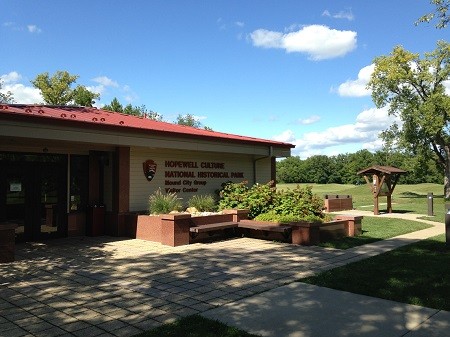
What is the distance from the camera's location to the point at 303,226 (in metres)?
10.2

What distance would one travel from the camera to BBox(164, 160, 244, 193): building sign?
44.4 feet

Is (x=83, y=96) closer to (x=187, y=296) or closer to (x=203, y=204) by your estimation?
(x=203, y=204)

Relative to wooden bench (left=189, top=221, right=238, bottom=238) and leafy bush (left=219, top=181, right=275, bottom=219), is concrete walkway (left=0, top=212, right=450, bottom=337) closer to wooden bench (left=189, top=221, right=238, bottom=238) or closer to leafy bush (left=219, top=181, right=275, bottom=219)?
wooden bench (left=189, top=221, right=238, bottom=238)

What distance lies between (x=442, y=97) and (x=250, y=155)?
78.9 ft

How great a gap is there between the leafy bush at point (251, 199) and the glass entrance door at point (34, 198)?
4963mm

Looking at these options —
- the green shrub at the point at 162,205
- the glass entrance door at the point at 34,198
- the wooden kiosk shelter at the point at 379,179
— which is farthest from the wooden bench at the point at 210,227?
the wooden kiosk shelter at the point at 379,179

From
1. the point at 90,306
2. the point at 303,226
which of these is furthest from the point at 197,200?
the point at 90,306

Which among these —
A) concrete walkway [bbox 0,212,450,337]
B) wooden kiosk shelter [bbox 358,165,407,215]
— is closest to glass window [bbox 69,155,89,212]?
concrete walkway [bbox 0,212,450,337]

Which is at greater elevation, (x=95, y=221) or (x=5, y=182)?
(x=5, y=182)

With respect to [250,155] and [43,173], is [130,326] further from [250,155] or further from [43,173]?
[250,155]

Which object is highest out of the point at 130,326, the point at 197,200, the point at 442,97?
the point at 442,97

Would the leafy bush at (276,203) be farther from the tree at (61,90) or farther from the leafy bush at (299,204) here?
the tree at (61,90)

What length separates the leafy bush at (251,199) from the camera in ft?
41.7

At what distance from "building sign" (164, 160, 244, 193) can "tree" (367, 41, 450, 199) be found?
80.1ft
